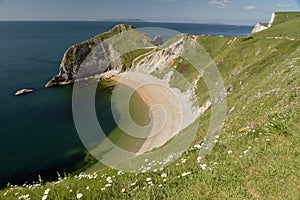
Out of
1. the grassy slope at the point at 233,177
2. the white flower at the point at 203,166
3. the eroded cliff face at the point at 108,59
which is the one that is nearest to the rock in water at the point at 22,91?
the eroded cliff face at the point at 108,59

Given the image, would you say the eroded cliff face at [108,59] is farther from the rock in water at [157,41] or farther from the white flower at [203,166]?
the white flower at [203,166]

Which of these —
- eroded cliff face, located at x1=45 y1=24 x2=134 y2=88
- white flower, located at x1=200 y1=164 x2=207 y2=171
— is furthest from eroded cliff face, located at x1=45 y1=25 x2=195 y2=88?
white flower, located at x1=200 y1=164 x2=207 y2=171

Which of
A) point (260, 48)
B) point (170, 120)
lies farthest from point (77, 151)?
point (260, 48)

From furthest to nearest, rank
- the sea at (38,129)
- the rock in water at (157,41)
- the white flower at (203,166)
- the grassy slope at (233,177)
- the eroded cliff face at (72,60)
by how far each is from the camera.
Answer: the rock in water at (157,41) < the eroded cliff face at (72,60) < the sea at (38,129) < the white flower at (203,166) < the grassy slope at (233,177)

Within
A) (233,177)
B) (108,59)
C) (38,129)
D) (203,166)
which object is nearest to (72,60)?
(108,59)

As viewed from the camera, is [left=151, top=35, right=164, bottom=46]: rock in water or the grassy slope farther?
[left=151, top=35, right=164, bottom=46]: rock in water

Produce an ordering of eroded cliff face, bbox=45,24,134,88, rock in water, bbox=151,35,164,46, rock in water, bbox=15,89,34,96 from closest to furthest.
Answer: rock in water, bbox=15,89,34,96
eroded cliff face, bbox=45,24,134,88
rock in water, bbox=151,35,164,46

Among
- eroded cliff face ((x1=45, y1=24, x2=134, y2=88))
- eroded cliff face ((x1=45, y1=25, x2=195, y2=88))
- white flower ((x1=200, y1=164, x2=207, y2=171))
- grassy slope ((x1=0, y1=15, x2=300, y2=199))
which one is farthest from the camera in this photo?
eroded cliff face ((x1=45, y1=24, x2=134, y2=88))

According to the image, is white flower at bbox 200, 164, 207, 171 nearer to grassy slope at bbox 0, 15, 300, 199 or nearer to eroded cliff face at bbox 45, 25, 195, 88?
grassy slope at bbox 0, 15, 300, 199

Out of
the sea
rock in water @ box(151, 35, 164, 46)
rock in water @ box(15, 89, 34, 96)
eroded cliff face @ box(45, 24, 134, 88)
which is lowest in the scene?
the sea

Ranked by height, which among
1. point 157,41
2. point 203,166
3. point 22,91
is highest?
point 203,166

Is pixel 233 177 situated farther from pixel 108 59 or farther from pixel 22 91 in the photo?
pixel 108 59

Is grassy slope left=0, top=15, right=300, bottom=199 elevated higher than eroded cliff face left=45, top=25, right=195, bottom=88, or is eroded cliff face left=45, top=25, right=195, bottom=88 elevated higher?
grassy slope left=0, top=15, right=300, bottom=199

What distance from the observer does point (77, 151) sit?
51625mm
